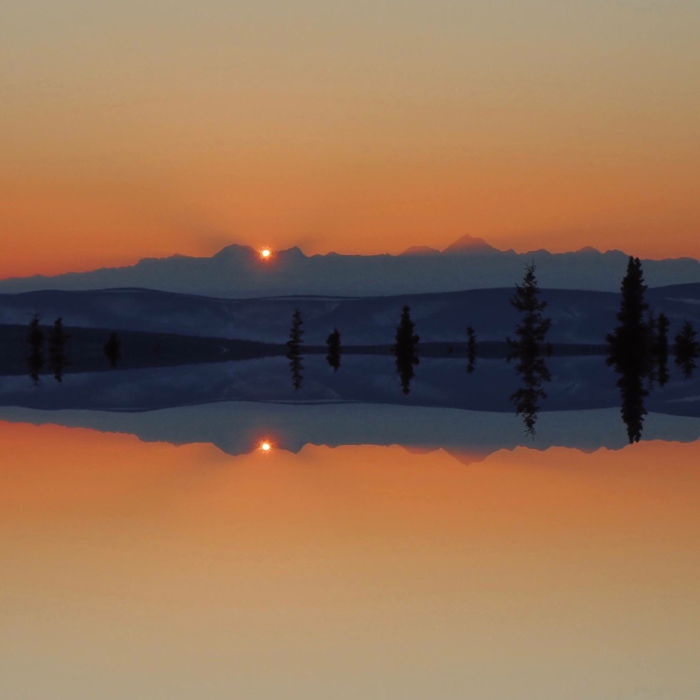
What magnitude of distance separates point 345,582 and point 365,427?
1633cm

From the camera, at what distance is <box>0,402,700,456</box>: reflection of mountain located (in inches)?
898

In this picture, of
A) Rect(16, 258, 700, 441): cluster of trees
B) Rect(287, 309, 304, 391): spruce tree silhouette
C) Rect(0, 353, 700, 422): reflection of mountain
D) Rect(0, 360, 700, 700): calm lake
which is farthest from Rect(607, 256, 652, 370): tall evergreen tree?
Rect(0, 360, 700, 700): calm lake

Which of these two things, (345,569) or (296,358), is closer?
(345,569)

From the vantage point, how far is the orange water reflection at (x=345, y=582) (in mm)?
8258

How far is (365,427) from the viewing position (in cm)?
2691

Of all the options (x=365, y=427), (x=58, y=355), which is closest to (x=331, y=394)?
(x=365, y=427)

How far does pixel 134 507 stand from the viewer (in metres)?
14.5

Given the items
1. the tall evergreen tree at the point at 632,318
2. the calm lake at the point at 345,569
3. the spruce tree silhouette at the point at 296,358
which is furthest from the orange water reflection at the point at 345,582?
the tall evergreen tree at the point at 632,318

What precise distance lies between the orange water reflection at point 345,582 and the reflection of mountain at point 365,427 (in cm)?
432

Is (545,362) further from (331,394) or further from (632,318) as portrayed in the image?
(331,394)

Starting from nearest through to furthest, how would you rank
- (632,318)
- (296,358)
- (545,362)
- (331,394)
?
(331,394) → (632,318) → (545,362) → (296,358)

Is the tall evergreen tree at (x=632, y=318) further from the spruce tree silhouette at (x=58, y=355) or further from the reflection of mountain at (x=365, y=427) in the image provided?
the reflection of mountain at (x=365, y=427)

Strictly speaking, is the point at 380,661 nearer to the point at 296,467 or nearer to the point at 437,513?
the point at 437,513

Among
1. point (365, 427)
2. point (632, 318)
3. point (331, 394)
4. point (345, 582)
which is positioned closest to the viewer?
point (345, 582)
